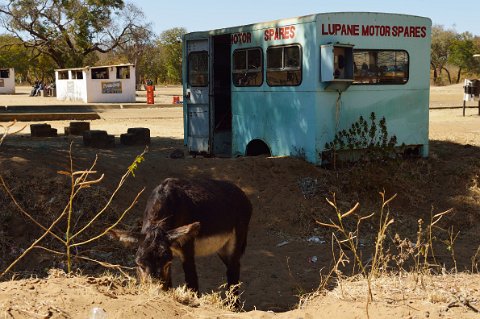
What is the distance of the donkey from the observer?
4555 millimetres

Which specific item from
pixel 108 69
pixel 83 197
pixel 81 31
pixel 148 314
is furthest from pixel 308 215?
pixel 81 31

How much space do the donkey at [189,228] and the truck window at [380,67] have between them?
5.47m

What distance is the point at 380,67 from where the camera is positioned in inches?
444

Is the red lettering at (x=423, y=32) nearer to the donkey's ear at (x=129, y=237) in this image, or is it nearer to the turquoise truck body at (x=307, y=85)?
the turquoise truck body at (x=307, y=85)

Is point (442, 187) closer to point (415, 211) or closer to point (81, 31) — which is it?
point (415, 211)

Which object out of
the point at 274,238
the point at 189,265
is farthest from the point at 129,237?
the point at 274,238

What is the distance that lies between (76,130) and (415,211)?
40.5ft

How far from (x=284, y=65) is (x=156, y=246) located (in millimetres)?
7076

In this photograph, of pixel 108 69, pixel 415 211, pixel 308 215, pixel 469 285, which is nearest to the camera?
pixel 469 285

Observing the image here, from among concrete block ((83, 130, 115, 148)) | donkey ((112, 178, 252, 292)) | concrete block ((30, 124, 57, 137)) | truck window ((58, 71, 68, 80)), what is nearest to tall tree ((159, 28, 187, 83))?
truck window ((58, 71, 68, 80))

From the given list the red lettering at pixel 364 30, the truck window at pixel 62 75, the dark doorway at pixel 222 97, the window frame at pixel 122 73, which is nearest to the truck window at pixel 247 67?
the dark doorway at pixel 222 97

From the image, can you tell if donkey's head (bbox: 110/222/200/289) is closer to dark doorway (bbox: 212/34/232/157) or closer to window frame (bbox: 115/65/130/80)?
dark doorway (bbox: 212/34/232/157)

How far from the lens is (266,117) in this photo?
1155 cm

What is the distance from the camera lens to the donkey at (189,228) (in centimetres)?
455
